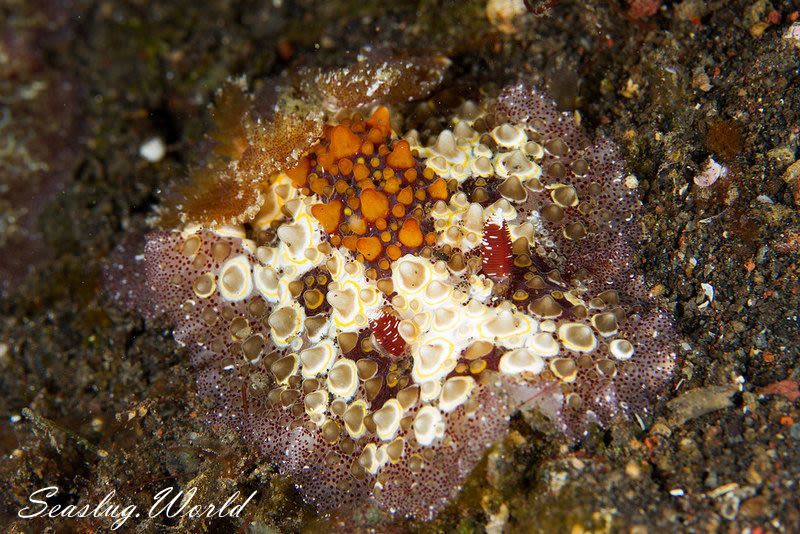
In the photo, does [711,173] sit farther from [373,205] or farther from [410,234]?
[373,205]

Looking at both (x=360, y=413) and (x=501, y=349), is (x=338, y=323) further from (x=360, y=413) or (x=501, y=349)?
(x=501, y=349)

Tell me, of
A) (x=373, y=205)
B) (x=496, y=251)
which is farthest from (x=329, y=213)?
(x=496, y=251)

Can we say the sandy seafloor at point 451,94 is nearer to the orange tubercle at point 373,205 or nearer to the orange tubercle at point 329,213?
the orange tubercle at point 329,213

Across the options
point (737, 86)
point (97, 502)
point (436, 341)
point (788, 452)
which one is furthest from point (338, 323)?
point (737, 86)

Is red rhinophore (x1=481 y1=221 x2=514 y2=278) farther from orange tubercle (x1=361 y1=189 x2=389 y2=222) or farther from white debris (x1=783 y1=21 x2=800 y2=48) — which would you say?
white debris (x1=783 y1=21 x2=800 y2=48)

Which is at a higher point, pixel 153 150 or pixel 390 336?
pixel 153 150

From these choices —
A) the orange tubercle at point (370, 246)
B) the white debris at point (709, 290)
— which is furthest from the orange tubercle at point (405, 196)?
the white debris at point (709, 290)

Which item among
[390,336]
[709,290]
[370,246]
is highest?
[370,246]
